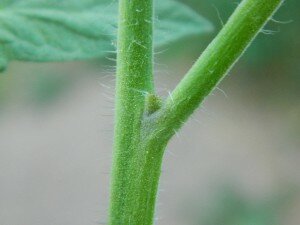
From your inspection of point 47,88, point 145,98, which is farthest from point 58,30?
point 47,88

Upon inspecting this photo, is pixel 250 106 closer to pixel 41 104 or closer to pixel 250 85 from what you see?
pixel 250 85

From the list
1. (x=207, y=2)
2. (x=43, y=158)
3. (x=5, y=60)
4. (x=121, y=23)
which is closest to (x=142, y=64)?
(x=121, y=23)

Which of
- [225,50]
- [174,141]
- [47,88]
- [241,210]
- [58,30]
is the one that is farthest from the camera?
[47,88]

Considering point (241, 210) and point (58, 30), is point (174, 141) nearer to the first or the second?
point (241, 210)

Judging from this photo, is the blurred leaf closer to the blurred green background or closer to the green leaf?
the blurred green background

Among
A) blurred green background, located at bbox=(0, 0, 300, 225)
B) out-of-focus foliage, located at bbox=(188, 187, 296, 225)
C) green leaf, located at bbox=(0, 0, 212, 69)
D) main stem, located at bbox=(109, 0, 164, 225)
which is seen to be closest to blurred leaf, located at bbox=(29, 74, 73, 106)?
blurred green background, located at bbox=(0, 0, 300, 225)

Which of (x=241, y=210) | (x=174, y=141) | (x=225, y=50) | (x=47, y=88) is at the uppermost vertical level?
(x=47, y=88)
